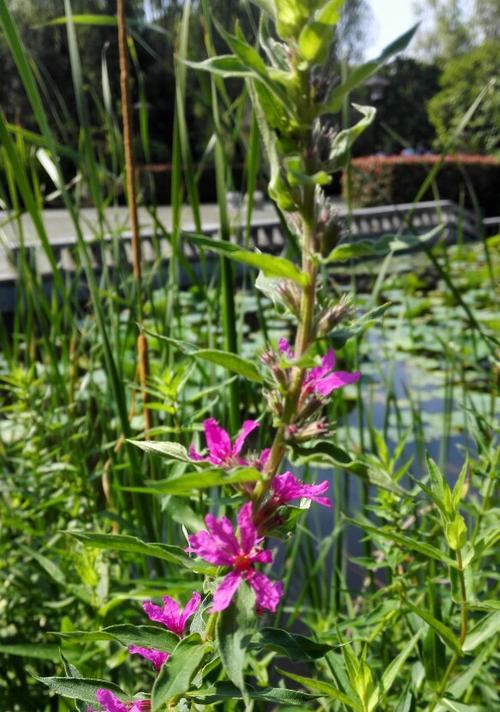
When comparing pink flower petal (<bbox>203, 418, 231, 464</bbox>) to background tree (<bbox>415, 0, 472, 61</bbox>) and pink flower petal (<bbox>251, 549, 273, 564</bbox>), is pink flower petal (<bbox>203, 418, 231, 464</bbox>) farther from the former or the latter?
background tree (<bbox>415, 0, 472, 61</bbox>)

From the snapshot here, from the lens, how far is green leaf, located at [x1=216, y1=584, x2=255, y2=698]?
33 cm

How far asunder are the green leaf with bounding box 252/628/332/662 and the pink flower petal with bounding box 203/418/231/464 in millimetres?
104

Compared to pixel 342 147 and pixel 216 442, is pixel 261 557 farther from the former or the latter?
pixel 342 147

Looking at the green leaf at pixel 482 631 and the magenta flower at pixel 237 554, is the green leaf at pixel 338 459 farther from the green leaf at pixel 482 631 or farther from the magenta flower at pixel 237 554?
the green leaf at pixel 482 631

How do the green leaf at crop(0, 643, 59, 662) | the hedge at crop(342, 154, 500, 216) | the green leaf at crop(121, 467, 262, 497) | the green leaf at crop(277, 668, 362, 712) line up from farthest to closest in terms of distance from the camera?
the hedge at crop(342, 154, 500, 216), the green leaf at crop(0, 643, 59, 662), the green leaf at crop(277, 668, 362, 712), the green leaf at crop(121, 467, 262, 497)

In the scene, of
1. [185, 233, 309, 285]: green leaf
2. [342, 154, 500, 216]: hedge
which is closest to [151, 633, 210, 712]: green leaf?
[185, 233, 309, 285]: green leaf

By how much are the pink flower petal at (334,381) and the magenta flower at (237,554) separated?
8 centimetres

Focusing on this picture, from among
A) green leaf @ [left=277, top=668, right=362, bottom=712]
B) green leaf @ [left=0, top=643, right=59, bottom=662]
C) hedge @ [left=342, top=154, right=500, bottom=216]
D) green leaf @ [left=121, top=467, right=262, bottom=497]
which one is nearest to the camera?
green leaf @ [left=121, top=467, right=262, bottom=497]

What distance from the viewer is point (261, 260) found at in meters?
0.33

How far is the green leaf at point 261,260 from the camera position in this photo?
0.33m

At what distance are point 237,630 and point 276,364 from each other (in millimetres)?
144

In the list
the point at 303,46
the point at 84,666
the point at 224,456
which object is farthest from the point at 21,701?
the point at 303,46

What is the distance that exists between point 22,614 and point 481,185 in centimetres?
1414

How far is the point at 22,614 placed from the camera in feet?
3.16
